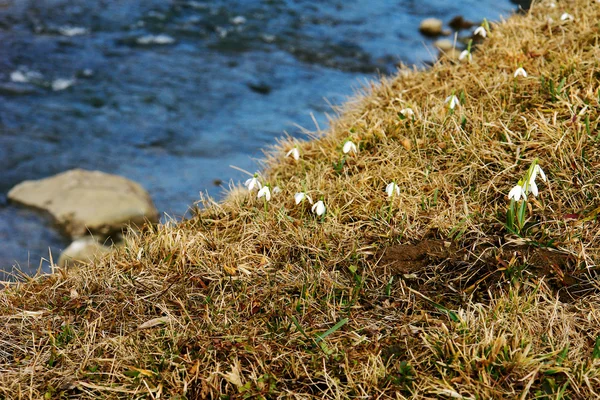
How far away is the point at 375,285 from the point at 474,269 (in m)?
0.43

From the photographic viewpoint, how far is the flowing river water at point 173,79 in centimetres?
602

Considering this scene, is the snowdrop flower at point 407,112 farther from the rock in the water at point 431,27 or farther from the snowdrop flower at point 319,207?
the rock in the water at point 431,27

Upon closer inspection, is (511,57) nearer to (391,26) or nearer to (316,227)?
(316,227)

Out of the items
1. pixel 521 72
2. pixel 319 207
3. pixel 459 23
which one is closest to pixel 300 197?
pixel 319 207

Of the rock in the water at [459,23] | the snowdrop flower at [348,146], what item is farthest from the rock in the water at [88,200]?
the rock in the water at [459,23]

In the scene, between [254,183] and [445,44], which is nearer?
[254,183]

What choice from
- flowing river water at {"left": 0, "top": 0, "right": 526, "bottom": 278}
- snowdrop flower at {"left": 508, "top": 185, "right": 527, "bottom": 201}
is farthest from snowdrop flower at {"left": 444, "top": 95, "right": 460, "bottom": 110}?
flowing river water at {"left": 0, "top": 0, "right": 526, "bottom": 278}

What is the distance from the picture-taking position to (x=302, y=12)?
10023 millimetres

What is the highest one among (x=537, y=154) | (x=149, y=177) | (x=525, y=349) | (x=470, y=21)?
(x=537, y=154)

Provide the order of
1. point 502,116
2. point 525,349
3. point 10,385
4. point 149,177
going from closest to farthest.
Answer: point 525,349 → point 10,385 → point 502,116 → point 149,177

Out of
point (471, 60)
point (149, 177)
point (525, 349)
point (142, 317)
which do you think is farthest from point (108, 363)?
point (149, 177)

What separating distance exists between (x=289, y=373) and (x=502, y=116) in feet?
6.43

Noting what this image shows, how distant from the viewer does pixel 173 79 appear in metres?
7.71

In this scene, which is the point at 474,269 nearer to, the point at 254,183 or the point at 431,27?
the point at 254,183
